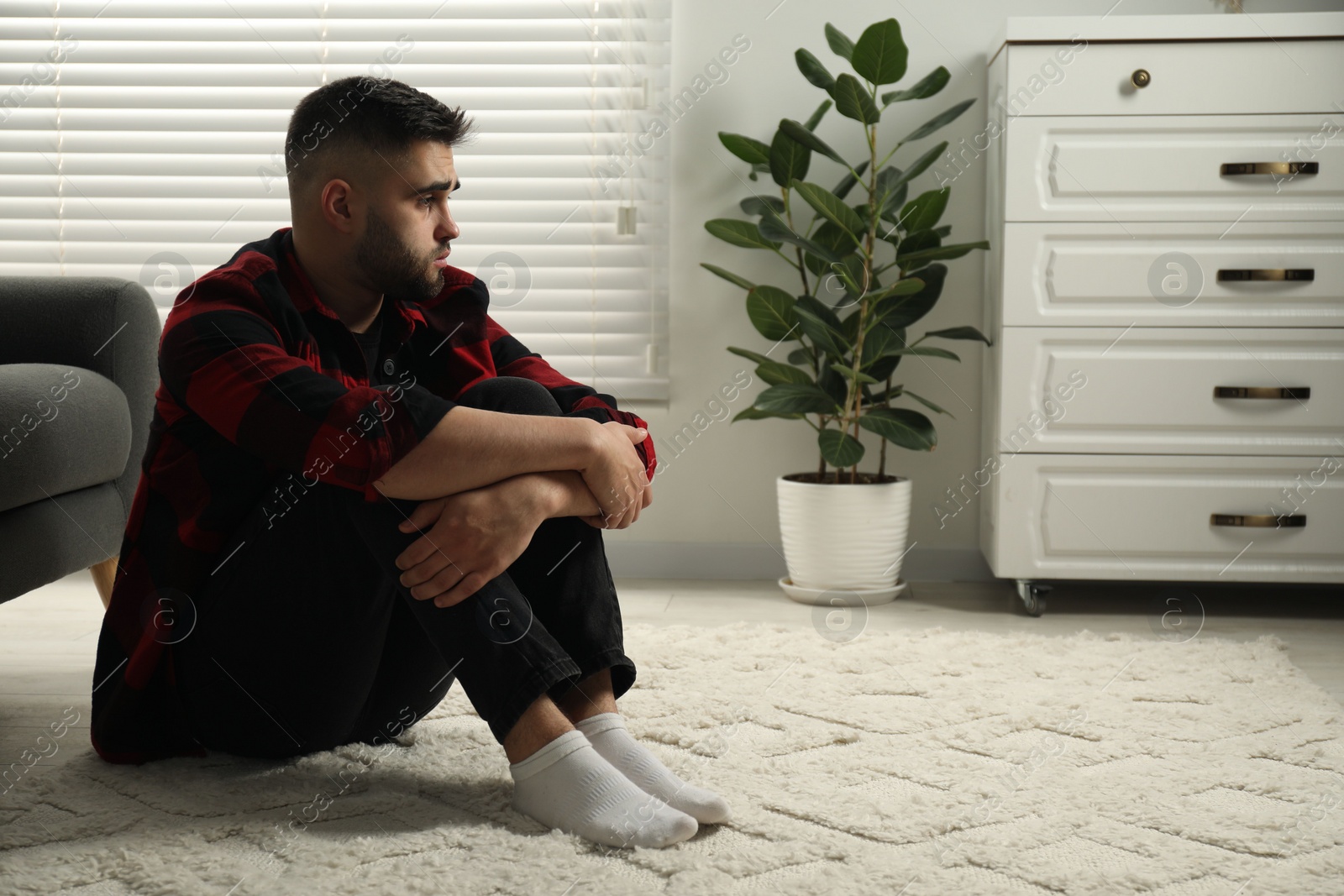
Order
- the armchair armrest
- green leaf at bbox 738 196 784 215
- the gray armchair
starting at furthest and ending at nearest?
green leaf at bbox 738 196 784 215 < the armchair armrest < the gray armchair

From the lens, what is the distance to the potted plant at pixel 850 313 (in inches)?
91.2

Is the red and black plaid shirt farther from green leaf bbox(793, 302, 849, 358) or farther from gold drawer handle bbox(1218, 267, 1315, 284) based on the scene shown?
gold drawer handle bbox(1218, 267, 1315, 284)

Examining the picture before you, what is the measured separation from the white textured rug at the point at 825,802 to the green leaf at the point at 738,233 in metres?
1.06

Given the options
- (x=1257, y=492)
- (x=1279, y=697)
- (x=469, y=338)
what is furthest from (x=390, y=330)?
(x=1257, y=492)

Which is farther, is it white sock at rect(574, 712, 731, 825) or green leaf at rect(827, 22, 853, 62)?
green leaf at rect(827, 22, 853, 62)

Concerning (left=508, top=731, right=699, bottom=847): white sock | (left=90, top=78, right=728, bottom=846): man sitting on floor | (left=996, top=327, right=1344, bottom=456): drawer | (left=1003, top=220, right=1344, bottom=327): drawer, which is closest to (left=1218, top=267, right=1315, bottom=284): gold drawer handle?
(left=1003, top=220, right=1344, bottom=327): drawer

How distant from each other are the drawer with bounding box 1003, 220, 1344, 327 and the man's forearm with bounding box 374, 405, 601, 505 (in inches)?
55.3

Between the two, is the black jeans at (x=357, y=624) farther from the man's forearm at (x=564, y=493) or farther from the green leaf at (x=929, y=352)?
the green leaf at (x=929, y=352)

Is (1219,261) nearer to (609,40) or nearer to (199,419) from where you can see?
(609,40)

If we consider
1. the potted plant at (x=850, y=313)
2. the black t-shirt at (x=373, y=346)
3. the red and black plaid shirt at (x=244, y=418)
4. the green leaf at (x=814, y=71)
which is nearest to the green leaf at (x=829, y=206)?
the potted plant at (x=850, y=313)

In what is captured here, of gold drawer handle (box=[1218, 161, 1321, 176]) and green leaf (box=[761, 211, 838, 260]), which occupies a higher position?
gold drawer handle (box=[1218, 161, 1321, 176])

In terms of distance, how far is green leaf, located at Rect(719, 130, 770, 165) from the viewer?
96.0 inches

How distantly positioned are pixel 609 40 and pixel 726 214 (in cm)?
50

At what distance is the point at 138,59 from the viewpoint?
2701 millimetres
